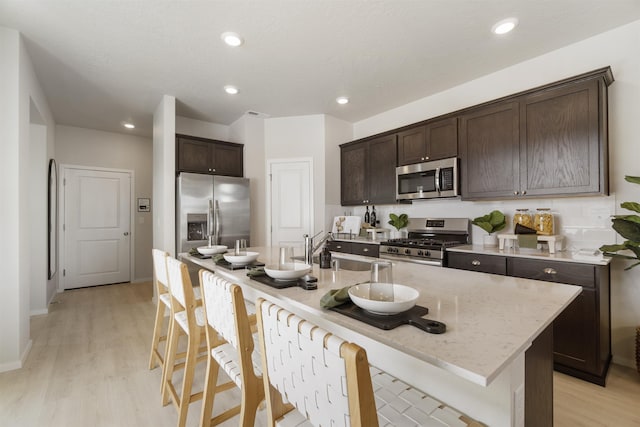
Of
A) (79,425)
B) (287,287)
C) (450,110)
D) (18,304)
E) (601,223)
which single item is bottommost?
(79,425)

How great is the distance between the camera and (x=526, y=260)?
7.59 feet

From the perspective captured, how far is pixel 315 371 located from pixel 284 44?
8.50 ft

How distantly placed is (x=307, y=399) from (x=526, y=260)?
227 cm

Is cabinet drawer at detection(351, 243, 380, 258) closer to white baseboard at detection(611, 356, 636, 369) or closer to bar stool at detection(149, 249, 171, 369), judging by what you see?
white baseboard at detection(611, 356, 636, 369)

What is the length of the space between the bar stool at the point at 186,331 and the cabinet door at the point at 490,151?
269 centimetres

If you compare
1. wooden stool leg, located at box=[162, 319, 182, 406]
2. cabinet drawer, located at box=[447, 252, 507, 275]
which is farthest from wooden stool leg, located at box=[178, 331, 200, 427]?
cabinet drawer, located at box=[447, 252, 507, 275]

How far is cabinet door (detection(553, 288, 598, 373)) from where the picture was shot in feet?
6.67

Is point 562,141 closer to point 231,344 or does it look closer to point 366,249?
point 366,249

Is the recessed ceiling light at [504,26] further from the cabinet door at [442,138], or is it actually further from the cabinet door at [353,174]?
the cabinet door at [353,174]

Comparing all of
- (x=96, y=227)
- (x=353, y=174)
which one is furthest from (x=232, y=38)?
(x=96, y=227)

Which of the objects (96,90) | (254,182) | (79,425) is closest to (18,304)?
(79,425)

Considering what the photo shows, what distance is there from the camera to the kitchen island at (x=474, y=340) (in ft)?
2.30

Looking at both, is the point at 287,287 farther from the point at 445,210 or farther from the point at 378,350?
the point at 445,210

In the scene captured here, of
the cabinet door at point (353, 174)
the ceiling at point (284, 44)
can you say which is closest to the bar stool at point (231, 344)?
the ceiling at point (284, 44)
